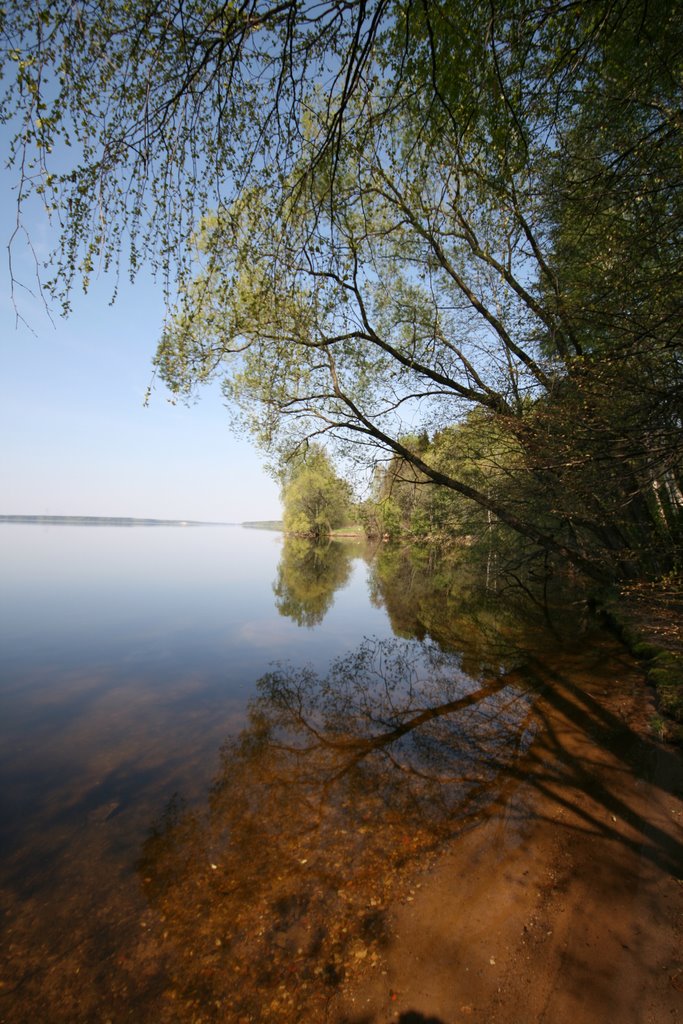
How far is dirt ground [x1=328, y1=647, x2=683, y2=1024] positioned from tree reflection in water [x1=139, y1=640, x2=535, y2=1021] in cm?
31

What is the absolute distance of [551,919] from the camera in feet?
11.3

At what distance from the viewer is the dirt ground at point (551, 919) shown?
2820 mm

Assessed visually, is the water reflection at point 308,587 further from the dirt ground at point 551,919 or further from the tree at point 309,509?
the tree at point 309,509

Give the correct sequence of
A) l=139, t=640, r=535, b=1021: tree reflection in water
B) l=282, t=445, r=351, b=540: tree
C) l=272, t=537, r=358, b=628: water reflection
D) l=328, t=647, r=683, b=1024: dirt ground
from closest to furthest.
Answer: l=328, t=647, r=683, b=1024: dirt ground < l=139, t=640, r=535, b=1021: tree reflection in water < l=272, t=537, r=358, b=628: water reflection < l=282, t=445, r=351, b=540: tree

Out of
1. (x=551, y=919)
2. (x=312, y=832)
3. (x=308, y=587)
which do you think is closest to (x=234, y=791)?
(x=312, y=832)

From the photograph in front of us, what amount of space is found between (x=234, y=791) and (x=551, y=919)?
3828mm

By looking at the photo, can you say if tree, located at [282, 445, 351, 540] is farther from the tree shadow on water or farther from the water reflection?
the tree shadow on water

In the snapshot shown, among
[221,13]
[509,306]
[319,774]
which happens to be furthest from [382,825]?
[509,306]

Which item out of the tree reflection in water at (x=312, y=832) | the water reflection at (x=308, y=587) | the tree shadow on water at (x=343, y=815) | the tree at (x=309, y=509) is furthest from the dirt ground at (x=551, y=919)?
the tree at (x=309, y=509)

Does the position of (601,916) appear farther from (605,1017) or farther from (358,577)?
(358,577)

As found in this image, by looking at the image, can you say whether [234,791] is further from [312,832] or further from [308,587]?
[308,587]

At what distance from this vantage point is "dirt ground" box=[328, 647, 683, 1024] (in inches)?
111

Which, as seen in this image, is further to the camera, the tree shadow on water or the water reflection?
the water reflection

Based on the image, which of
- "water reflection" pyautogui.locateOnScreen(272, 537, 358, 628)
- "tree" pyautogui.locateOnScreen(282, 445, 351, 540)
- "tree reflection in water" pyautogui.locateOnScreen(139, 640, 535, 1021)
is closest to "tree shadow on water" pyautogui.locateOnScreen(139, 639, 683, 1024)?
"tree reflection in water" pyautogui.locateOnScreen(139, 640, 535, 1021)
